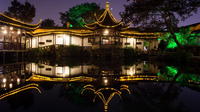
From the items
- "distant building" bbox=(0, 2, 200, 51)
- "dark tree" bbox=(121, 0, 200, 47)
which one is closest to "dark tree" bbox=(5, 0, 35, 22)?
"distant building" bbox=(0, 2, 200, 51)

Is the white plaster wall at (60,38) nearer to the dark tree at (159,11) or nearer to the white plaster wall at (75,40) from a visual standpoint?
the white plaster wall at (75,40)

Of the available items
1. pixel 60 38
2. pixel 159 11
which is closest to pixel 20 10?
pixel 60 38

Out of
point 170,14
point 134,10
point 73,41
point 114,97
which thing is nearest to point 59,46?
point 73,41

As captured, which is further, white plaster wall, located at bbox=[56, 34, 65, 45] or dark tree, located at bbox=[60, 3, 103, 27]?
dark tree, located at bbox=[60, 3, 103, 27]

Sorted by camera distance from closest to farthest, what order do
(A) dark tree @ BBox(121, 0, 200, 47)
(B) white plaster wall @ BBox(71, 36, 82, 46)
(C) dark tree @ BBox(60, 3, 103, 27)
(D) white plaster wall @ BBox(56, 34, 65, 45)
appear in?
(A) dark tree @ BBox(121, 0, 200, 47), (D) white plaster wall @ BBox(56, 34, 65, 45), (B) white plaster wall @ BBox(71, 36, 82, 46), (C) dark tree @ BBox(60, 3, 103, 27)

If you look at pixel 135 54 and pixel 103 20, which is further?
pixel 135 54

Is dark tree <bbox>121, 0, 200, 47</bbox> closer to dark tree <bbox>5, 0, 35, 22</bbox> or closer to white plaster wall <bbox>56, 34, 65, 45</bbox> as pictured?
white plaster wall <bbox>56, 34, 65, 45</bbox>

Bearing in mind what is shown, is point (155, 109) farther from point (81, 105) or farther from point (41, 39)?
point (41, 39)

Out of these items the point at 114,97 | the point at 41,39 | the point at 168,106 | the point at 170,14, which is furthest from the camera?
the point at 41,39

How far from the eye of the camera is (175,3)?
1292 cm

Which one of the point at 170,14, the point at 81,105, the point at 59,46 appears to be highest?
the point at 170,14

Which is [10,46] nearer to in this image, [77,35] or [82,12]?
[77,35]

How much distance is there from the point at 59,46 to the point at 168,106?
16.7 m

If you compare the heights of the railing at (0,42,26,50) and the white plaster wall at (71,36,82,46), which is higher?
the white plaster wall at (71,36,82,46)
